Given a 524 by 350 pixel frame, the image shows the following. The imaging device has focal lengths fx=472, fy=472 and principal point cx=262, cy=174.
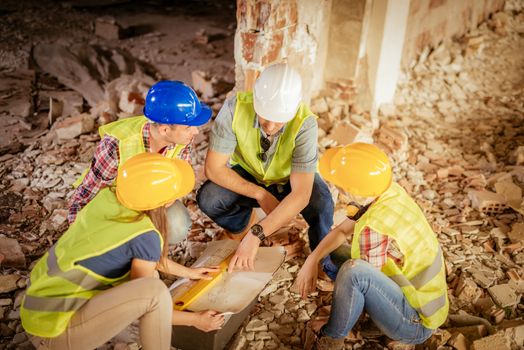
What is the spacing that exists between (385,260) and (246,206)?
3.91 feet

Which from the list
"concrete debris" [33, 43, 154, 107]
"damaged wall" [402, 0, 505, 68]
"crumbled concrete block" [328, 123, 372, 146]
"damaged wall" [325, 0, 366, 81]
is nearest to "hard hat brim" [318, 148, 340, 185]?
"crumbled concrete block" [328, 123, 372, 146]

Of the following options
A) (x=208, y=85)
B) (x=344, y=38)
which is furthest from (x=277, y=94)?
(x=208, y=85)

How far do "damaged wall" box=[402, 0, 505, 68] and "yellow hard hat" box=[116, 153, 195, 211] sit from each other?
14.5 ft

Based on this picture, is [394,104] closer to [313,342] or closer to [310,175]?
[310,175]

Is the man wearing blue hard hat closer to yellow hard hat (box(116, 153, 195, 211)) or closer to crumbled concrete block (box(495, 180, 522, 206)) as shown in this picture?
yellow hard hat (box(116, 153, 195, 211))

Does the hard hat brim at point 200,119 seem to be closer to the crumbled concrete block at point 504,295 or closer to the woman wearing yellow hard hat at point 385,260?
the woman wearing yellow hard hat at point 385,260

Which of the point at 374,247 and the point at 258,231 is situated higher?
the point at 374,247

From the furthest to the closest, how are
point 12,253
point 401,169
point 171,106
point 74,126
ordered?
point 74,126 < point 401,169 < point 12,253 < point 171,106

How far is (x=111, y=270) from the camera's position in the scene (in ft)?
7.32

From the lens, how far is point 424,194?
4250 millimetres

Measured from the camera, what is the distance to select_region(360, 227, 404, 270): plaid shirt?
2402 millimetres

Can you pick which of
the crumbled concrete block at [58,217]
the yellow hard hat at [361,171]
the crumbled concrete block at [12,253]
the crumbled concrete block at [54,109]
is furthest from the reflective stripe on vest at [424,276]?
the crumbled concrete block at [54,109]

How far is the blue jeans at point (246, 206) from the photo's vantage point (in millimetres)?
3191

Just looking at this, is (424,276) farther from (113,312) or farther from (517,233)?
(517,233)
